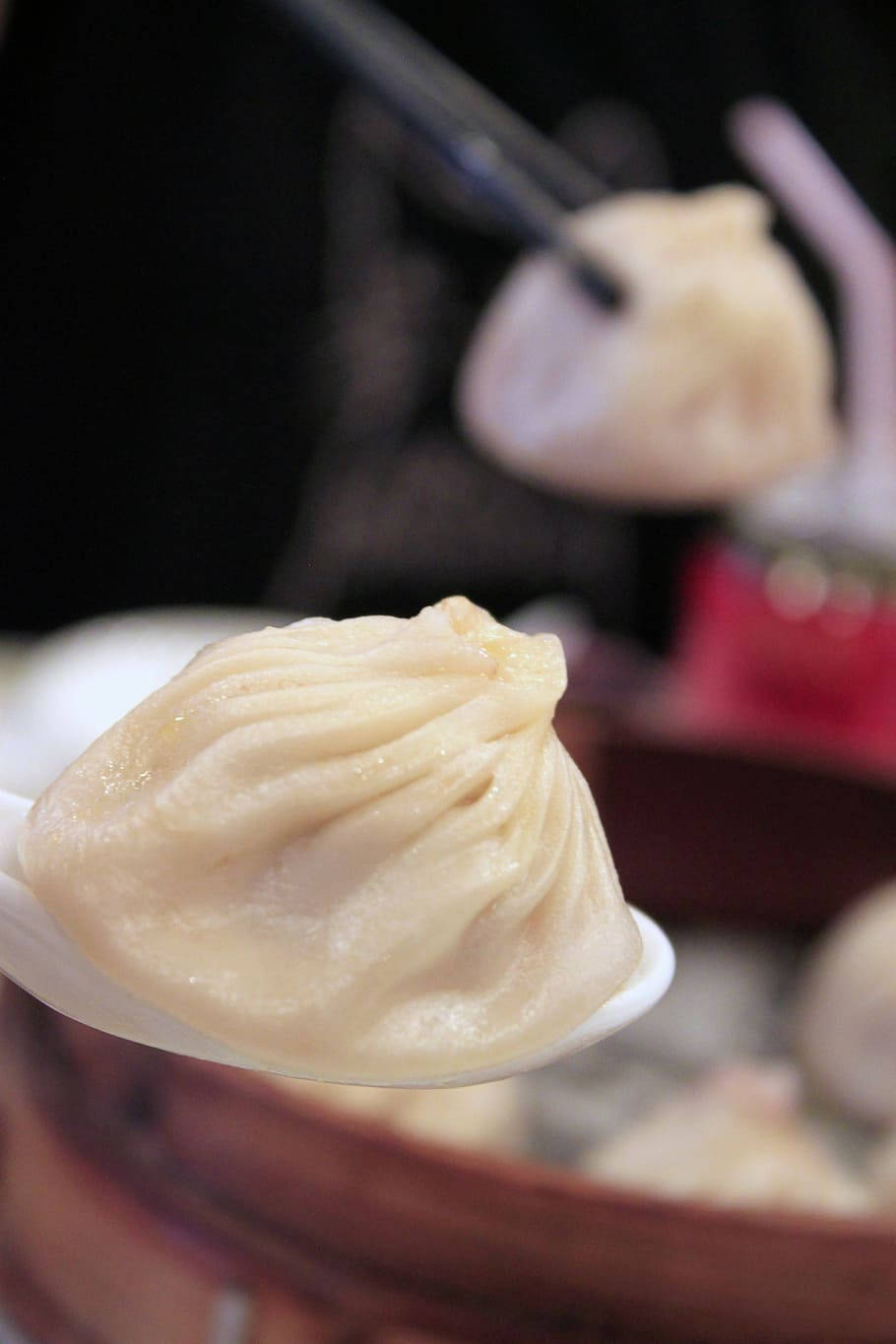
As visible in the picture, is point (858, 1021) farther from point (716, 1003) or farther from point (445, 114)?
point (445, 114)

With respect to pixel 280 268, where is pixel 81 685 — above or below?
below

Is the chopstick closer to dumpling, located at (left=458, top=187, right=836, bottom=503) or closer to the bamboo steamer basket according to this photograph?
dumpling, located at (left=458, top=187, right=836, bottom=503)

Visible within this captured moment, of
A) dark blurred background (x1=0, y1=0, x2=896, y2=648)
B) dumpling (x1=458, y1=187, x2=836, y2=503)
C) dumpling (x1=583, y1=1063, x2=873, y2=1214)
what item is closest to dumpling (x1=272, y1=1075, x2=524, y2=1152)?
dumpling (x1=583, y1=1063, x2=873, y2=1214)

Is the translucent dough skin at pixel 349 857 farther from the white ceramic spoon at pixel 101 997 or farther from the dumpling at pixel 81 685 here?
the dumpling at pixel 81 685

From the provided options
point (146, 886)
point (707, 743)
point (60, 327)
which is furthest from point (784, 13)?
point (146, 886)

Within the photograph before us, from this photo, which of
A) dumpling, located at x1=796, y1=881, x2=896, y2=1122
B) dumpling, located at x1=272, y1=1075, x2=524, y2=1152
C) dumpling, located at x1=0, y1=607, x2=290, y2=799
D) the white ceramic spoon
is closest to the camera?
the white ceramic spoon

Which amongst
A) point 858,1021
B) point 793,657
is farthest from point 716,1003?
point 793,657

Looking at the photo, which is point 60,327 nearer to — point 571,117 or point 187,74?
point 187,74

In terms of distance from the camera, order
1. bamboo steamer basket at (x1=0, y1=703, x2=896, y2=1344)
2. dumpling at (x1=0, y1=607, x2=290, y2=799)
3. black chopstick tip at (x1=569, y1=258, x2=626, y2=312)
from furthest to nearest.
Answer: dumpling at (x1=0, y1=607, x2=290, y2=799) < black chopstick tip at (x1=569, y1=258, x2=626, y2=312) < bamboo steamer basket at (x1=0, y1=703, x2=896, y2=1344)
